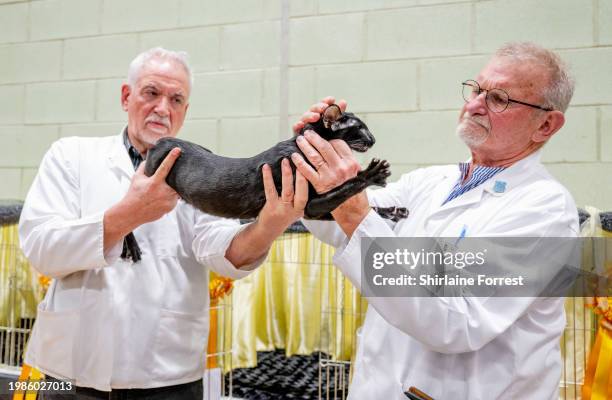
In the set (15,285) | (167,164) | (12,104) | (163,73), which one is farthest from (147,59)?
(12,104)

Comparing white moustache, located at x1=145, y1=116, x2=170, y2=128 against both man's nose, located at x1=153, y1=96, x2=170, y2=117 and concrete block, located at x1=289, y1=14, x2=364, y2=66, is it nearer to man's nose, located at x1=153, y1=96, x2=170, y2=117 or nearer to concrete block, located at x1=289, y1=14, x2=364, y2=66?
man's nose, located at x1=153, y1=96, x2=170, y2=117

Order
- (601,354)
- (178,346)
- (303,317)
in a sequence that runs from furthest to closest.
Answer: (303,317)
(601,354)
(178,346)

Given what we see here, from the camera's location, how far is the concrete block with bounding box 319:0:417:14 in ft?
10.6

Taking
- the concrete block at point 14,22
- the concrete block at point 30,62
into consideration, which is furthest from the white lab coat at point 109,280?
the concrete block at point 14,22

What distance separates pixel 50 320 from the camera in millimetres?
1337

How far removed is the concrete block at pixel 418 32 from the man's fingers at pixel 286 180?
7.89 feet

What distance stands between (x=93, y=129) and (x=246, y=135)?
1170 mm

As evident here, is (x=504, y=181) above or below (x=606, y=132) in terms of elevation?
below

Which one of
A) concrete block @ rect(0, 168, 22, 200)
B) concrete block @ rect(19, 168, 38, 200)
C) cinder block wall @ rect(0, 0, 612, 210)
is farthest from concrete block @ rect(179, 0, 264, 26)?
concrete block @ rect(0, 168, 22, 200)

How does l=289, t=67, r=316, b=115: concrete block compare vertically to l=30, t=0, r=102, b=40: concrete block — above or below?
below

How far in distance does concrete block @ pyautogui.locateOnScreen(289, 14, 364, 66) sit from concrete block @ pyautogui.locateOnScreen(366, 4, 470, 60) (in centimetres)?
8

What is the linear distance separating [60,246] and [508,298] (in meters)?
0.96

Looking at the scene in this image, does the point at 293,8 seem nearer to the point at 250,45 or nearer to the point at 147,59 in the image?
the point at 250,45

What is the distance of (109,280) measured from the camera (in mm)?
1344
